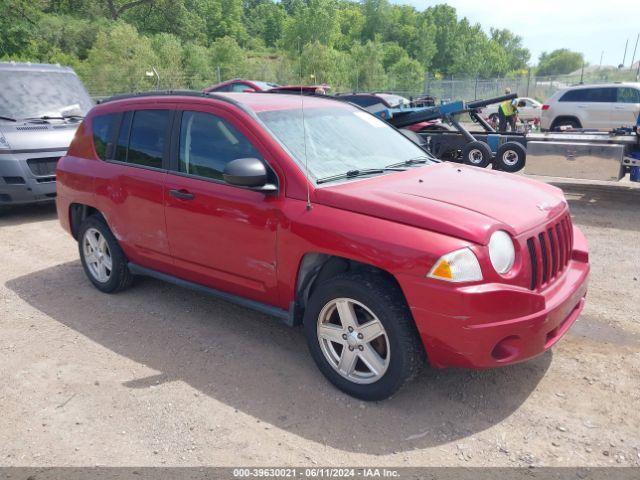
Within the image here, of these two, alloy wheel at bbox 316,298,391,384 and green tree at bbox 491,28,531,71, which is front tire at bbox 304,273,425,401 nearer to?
alloy wheel at bbox 316,298,391,384

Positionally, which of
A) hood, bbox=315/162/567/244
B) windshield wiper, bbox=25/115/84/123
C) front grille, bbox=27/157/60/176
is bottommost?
front grille, bbox=27/157/60/176

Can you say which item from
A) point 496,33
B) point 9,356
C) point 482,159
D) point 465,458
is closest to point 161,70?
point 482,159

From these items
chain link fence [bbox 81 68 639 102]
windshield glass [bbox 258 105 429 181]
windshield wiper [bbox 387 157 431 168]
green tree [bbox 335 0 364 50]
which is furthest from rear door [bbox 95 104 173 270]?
green tree [bbox 335 0 364 50]

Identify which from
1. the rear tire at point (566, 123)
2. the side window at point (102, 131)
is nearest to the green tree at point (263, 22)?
the rear tire at point (566, 123)

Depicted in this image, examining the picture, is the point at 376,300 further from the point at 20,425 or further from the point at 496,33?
the point at 496,33

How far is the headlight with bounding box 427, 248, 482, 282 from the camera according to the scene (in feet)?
9.30

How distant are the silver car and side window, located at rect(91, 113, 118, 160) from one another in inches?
137

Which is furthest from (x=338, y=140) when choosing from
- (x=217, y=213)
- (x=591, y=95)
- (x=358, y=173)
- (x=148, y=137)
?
Result: (x=591, y=95)

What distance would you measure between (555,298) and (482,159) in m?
7.76

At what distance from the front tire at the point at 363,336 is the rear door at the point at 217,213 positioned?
0.46 m

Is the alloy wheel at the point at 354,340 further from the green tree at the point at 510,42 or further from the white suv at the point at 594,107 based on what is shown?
the green tree at the point at 510,42

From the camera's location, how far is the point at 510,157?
33.9 ft

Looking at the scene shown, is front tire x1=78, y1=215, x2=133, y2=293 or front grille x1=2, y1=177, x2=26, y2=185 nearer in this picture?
front tire x1=78, y1=215, x2=133, y2=293

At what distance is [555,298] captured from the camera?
312cm
